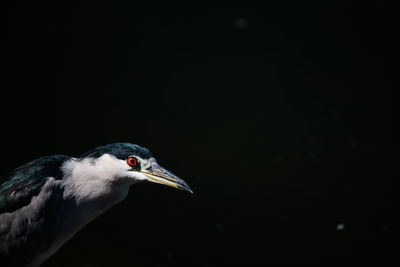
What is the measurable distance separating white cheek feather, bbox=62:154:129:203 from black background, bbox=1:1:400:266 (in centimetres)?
91

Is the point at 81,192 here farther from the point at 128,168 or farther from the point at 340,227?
the point at 340,227

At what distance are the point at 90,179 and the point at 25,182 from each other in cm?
28

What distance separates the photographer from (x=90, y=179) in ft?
6.29

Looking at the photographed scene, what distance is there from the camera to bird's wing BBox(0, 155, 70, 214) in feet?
5.98

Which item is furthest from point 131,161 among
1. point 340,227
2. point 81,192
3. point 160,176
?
point 340,227

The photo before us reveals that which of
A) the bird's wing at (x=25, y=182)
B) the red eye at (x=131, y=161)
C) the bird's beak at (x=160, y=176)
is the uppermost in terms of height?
the red eye at (x=131, y=161)

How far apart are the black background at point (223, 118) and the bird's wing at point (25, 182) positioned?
97 cm

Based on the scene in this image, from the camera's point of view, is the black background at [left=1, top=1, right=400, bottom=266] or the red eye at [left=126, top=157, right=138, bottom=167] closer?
the red eye at [left=126, top=157, right=138, bottom=167]

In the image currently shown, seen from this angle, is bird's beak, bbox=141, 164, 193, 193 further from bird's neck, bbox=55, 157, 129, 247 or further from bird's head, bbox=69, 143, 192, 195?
bird's neck, bbox=55, 157, 129, 247

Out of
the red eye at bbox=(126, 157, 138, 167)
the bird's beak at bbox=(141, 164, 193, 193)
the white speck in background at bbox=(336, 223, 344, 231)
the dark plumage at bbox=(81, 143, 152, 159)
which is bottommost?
the white speck in background at bbox=(336, 223, 344, 231)

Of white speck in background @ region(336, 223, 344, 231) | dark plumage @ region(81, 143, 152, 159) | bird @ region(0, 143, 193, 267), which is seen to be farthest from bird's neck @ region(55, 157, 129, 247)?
white speck in background @ region(336, 223, 344, 231)

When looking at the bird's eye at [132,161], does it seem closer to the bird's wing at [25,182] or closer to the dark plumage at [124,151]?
the dark plumage at [124,151]

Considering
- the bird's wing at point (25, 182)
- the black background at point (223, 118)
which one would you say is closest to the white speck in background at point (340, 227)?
the black background at point (223, 118)

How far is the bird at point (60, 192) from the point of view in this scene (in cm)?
182
